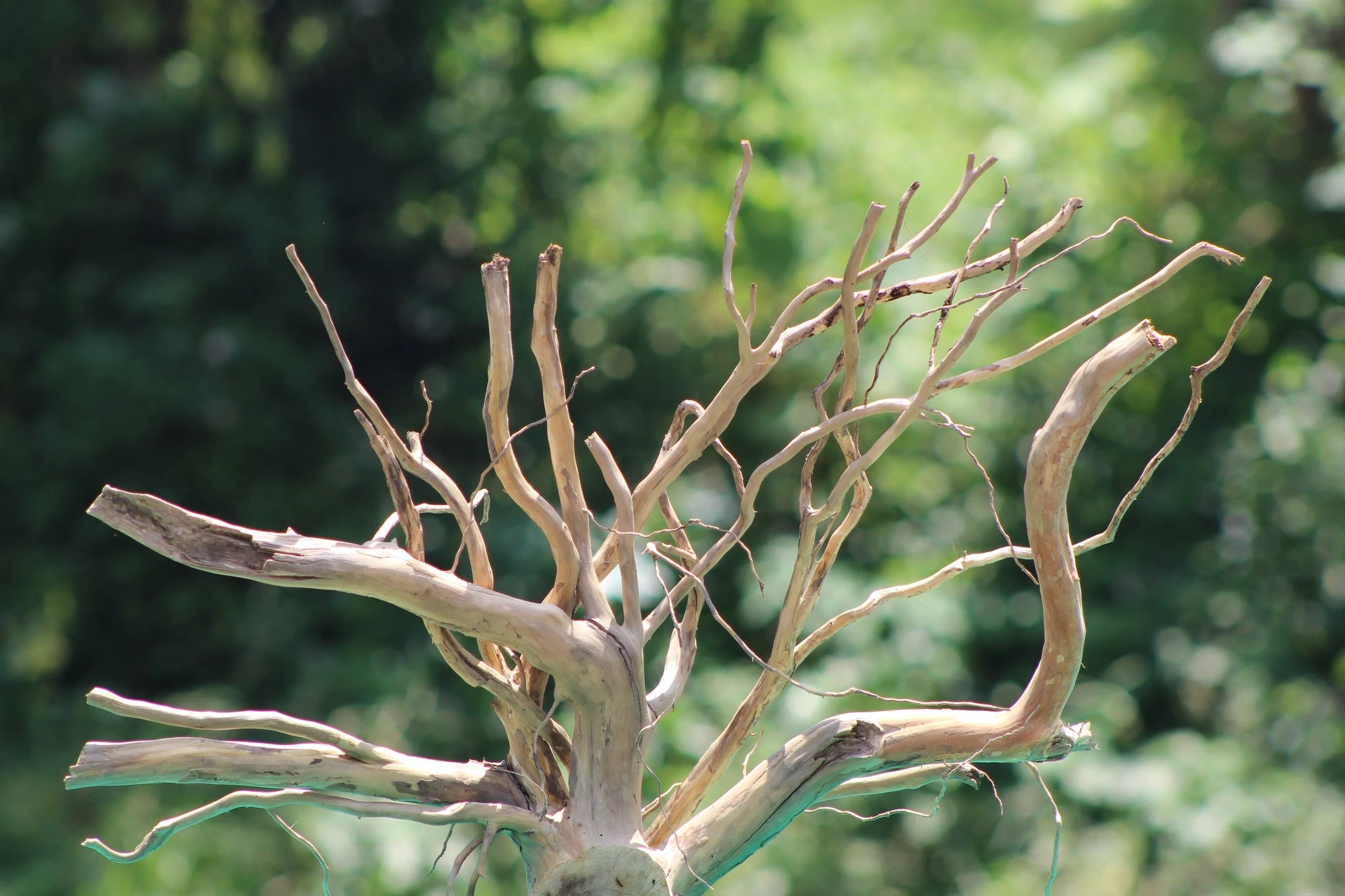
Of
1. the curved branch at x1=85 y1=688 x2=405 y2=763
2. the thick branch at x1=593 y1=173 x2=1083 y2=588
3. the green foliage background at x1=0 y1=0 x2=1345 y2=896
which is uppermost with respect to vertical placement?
the thick branch at x1=593 y1=173 x2=1083 y2=588

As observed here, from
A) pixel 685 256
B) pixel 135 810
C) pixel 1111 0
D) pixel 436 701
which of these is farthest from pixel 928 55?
pixel 135 810

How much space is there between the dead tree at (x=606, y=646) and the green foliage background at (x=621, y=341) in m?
1.34

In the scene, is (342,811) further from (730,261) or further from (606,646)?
(730,261)

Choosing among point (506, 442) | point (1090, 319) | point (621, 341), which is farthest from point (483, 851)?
point (621, 341)

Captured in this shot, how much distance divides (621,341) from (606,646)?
1709mm

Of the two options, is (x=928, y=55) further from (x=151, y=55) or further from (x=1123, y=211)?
(x=151, y=55)

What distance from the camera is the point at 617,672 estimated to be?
0.46 m

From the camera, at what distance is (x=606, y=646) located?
460 millimetres

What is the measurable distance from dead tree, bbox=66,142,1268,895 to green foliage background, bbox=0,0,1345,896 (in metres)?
1.34

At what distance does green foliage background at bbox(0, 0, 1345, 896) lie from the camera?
76.1 inches

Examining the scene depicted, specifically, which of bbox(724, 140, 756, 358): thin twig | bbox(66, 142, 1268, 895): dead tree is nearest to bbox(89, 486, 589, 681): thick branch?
bbox(66, 142, 1268, 895): dead tree

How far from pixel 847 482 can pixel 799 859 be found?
1.49 metres

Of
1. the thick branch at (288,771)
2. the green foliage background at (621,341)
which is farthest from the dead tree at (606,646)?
the green foliage background at (621,341)

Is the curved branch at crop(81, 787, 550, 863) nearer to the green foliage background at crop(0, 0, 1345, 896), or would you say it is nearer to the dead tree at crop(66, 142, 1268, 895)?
the dead tree at crop(66, 142, 1268, 895)
